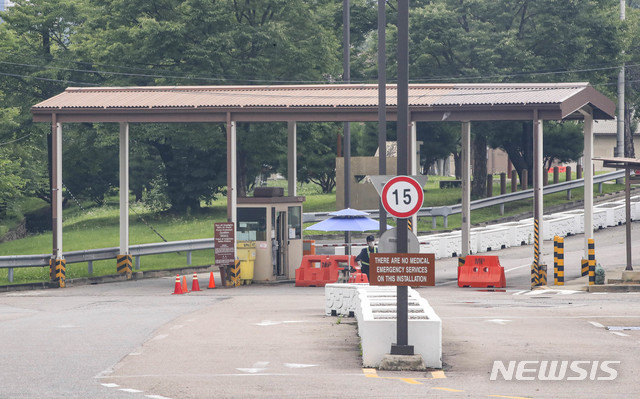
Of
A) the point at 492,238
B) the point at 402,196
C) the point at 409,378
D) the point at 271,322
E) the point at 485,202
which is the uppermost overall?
the point at 485,202

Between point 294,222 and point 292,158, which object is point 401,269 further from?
point 292,158

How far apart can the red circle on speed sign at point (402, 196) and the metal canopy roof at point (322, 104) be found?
15.1 meters

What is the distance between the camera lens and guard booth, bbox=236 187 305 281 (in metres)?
30.9

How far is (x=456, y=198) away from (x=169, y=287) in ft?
88.7

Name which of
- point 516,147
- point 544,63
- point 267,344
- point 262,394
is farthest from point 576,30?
point 262,394

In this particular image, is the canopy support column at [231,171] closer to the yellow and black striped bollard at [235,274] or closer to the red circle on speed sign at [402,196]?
the yellow and black striped bollard at [235,274]

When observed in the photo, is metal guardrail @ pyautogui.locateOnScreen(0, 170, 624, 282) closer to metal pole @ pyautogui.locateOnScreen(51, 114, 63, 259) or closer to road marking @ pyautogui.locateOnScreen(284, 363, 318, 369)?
metal pole @ pyautogui.locateOnScreen(51, 114, 63, 259)

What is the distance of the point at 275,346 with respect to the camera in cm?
A: 1591

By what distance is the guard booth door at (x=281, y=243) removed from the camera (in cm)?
3125

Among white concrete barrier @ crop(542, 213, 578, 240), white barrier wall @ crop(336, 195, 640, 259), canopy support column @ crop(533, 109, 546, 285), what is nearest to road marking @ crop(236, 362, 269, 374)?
canopy support column @ crop(533, 109, 546, 285)

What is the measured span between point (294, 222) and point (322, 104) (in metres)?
4.03

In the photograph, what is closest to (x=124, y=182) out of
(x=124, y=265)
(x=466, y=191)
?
(x=124, y=265)

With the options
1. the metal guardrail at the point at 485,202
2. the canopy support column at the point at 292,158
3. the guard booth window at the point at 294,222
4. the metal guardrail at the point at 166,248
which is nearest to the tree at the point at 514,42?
the metal guardrail at the point at 485,202

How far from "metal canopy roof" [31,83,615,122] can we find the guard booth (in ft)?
8.18
